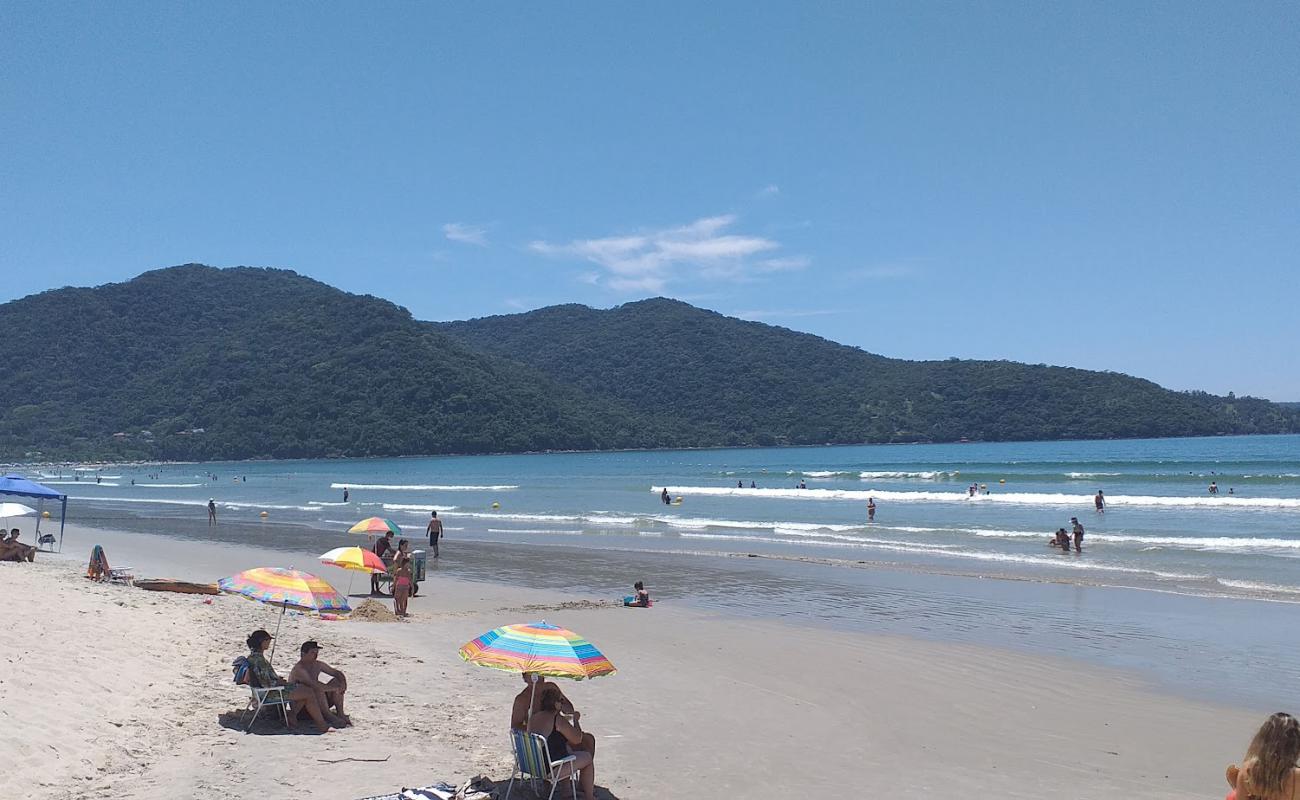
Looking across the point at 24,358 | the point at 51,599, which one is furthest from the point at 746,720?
the point at 24,358

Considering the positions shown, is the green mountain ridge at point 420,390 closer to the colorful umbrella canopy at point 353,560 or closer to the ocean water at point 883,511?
the ocean water at point 883,511

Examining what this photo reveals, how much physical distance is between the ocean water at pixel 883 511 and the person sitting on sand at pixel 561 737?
49.0 ft

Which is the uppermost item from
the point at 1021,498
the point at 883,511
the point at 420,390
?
the point at 420,390

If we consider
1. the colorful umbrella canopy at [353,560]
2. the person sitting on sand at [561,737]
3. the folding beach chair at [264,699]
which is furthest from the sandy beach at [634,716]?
the colorful umbrella canopy at [353,560]

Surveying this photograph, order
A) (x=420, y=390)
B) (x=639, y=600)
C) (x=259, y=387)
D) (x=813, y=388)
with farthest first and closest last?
1. (x=813, y=388)
2. (x=420, y=390)
3. (x=259, y=387)
4. (x=639, y=600)

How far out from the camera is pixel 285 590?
8.74 m

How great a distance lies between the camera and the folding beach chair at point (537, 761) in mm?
6520

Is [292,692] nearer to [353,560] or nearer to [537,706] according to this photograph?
[537,706]

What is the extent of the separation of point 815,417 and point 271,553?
127m

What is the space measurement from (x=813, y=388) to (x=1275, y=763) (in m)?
153

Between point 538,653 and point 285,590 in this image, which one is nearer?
point 538,653

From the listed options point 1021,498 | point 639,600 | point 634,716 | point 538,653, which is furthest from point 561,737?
point 1021,498

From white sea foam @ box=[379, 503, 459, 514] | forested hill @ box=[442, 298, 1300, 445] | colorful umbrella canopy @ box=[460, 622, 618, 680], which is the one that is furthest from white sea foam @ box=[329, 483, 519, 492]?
forested hill @ box=[442, 298, 1300, 445]

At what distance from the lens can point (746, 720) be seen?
903 centimetres
